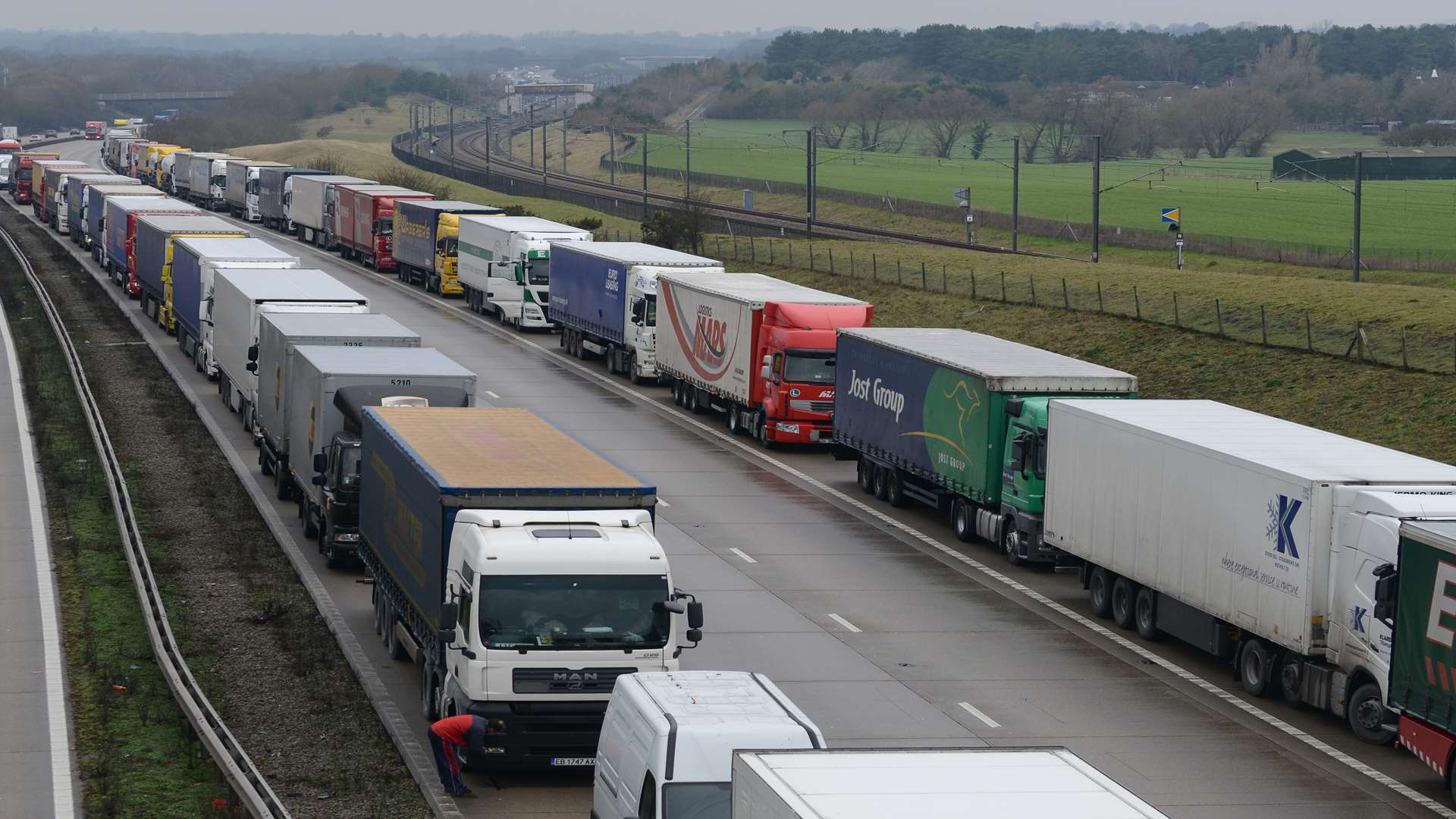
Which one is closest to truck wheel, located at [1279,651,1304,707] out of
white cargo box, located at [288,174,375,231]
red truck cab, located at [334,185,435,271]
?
red truck cab, located at [334,185,435,271]

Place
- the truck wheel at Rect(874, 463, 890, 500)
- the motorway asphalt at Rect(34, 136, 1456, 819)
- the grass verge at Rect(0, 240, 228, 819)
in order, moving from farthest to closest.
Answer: the truck wheel at Rect(874, 463, 890, 500), the motorway asphalt at Rect(34, 136, 1456, 819), the grass verge at Rect(0, 240, 228, 819)

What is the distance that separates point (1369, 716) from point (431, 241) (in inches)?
2244

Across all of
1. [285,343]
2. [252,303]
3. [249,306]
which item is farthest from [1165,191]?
[285,343]

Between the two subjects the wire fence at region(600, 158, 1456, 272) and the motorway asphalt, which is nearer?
the motorway asphalt

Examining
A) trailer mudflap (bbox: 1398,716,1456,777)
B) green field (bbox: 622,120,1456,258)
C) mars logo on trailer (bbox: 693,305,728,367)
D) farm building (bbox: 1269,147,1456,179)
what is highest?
farm building (bbox: 1269,147,1456,179)

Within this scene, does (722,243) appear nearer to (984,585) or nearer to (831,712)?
(984,585)

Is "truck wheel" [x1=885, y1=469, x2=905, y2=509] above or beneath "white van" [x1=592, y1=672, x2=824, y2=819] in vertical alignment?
beneath

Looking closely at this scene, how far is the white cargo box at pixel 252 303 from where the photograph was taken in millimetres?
40188

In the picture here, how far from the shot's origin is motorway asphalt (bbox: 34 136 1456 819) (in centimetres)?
2034

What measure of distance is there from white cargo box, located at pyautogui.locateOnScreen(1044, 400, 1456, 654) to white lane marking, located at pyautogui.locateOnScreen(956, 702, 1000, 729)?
11.6 ft

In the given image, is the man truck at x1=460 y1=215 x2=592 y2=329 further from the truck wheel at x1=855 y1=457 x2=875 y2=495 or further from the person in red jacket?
the person in red jacket

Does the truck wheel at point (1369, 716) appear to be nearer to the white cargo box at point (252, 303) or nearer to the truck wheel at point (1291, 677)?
the truck wheel at point (1291, 677)

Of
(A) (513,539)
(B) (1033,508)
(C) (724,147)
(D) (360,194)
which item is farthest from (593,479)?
(C) (724,147)

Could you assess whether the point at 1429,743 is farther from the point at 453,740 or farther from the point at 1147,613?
the point at 453,740
